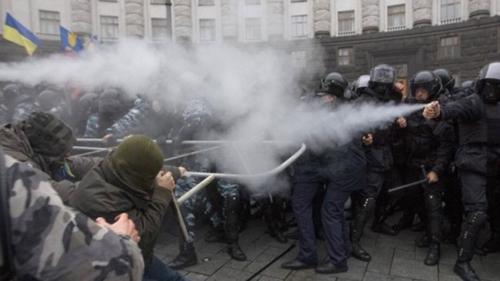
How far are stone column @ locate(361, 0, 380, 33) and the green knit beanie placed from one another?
84.3 feet

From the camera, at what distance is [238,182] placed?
465 centimetres

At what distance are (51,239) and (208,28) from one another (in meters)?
27.4

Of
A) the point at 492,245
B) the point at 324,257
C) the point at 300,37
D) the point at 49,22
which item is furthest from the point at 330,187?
the point at 49,22

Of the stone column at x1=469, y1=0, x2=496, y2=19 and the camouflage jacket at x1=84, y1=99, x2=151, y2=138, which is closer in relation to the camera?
the camouflage jacket at x1=84, y1=99, x2=151, y2=138

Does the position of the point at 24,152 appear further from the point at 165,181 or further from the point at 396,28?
the point at 396,28

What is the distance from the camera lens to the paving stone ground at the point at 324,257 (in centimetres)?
380

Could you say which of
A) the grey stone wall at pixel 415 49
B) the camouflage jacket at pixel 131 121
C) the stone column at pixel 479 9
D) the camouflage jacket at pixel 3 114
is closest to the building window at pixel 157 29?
the grey stone wall at pixel 415 49

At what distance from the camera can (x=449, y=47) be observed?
73.3ft

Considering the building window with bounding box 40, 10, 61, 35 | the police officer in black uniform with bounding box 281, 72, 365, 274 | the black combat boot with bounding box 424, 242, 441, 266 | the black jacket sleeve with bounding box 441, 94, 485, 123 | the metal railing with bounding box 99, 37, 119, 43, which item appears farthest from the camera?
the metal railing with bounding box 99, 37, 119, 43

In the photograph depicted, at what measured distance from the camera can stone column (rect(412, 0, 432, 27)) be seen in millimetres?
23672

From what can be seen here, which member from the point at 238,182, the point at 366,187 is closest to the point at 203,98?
the point at 238,182

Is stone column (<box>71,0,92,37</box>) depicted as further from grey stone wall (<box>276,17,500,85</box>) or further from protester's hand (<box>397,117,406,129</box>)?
protester's hand (<box>397,117,406,129</box>)

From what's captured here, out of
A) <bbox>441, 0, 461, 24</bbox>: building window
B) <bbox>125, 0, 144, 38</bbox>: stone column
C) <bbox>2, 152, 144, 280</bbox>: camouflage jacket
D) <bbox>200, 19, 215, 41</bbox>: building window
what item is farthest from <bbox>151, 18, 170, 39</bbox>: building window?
<bbox>2, 152, 144, 280</bbox>: camouflage jacket

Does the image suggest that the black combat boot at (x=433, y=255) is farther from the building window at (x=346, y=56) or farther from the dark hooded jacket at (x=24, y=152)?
the building window at (x=346, y=56)
